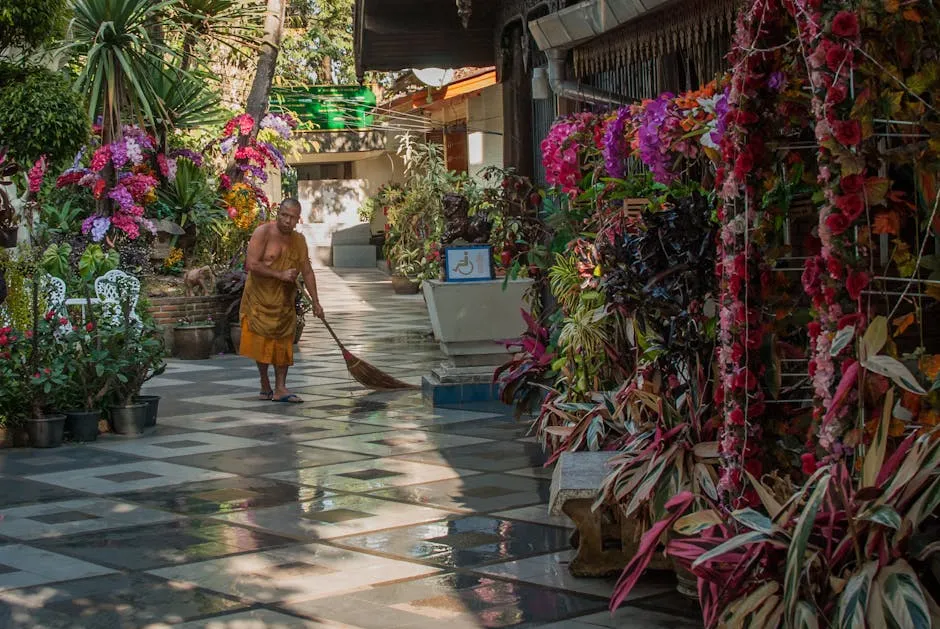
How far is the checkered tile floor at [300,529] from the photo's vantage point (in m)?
5.17

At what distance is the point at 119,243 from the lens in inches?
626

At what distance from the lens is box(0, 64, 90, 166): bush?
23.7ft

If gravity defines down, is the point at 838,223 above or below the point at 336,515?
above

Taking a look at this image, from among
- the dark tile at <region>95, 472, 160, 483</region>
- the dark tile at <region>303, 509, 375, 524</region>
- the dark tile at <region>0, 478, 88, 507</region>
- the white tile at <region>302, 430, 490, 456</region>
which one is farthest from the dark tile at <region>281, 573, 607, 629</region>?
the white tile at <region>302, 430, 490, 456</region>

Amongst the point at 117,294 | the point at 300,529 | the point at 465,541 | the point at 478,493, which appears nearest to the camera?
the point at 465,541

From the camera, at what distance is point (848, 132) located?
3.80 metres

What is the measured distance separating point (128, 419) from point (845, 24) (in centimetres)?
707

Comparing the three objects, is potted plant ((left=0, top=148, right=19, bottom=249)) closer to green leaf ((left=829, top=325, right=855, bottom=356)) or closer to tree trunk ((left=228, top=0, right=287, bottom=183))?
green leaf ((left=829, top=325, right=855, bottom=356))

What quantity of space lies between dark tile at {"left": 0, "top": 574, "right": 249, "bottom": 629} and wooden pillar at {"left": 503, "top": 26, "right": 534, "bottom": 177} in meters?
6.83

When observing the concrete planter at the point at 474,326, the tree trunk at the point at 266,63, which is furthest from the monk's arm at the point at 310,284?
the tree trunk at the point at 266,63

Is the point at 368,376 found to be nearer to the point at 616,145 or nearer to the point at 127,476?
the point at 127,476

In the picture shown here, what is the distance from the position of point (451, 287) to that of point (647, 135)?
5256 millimetres

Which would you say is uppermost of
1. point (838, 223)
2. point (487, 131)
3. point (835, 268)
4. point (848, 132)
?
point (487, 131)

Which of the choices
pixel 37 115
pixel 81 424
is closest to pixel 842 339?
pixel 37 115
